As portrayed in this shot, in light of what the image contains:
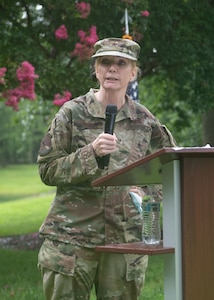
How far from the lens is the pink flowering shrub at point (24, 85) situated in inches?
329

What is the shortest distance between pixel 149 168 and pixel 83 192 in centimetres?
63

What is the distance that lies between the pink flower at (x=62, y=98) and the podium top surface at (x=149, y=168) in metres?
5.50

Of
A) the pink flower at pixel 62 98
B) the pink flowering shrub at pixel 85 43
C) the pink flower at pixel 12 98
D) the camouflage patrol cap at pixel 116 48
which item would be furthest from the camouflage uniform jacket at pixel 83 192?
the pink flowering shrub at pixel 85 43

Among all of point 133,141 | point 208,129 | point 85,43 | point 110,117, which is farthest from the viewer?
point 208,129

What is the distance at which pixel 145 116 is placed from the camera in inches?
149

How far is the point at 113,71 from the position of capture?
11.6 ft

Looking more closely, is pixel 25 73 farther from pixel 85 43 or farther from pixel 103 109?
pixel 103 109

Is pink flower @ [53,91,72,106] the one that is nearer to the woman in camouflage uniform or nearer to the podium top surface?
the woman in camouflage uniform

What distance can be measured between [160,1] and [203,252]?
8.19 metres

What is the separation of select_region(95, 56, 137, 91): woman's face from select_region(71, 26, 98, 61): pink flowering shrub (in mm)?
5507

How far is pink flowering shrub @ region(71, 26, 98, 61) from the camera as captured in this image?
9.07m

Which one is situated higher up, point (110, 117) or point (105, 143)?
point (110, 117)

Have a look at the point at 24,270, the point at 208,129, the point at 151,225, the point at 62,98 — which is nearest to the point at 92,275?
the point at 151,225

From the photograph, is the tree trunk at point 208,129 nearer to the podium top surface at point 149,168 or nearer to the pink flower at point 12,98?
the pink flower at point 12,98
